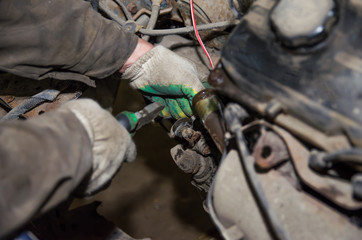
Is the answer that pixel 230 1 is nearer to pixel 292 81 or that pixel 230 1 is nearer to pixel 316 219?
pixel 292 81

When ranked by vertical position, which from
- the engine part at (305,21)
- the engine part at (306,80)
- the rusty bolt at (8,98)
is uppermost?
the engine part at (305,21)

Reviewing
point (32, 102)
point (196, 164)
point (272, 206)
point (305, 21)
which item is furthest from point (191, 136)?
point (32, 102)

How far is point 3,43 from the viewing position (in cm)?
99

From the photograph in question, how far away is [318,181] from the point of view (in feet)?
2.00

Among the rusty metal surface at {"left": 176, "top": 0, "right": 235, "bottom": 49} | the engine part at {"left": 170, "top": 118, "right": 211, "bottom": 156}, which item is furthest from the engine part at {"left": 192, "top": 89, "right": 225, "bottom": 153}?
the rusty metal surface at {"left": 176, "top": 0, "right": 235, "bottom": 49}

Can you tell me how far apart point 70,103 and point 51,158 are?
258 millimetres

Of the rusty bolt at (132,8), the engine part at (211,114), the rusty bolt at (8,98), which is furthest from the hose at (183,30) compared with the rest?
the rusty bolt at (8,98)

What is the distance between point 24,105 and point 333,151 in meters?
1.15

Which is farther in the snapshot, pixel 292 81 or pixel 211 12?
pixel 211 12

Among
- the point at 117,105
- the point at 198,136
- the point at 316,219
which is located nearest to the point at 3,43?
the point at 198,136

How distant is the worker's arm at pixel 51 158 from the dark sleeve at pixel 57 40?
0.34 metres

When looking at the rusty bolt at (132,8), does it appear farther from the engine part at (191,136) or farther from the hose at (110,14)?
the engine part at (191,136)

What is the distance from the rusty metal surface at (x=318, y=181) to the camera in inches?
22.8

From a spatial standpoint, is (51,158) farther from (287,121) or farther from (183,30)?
(183,30)
